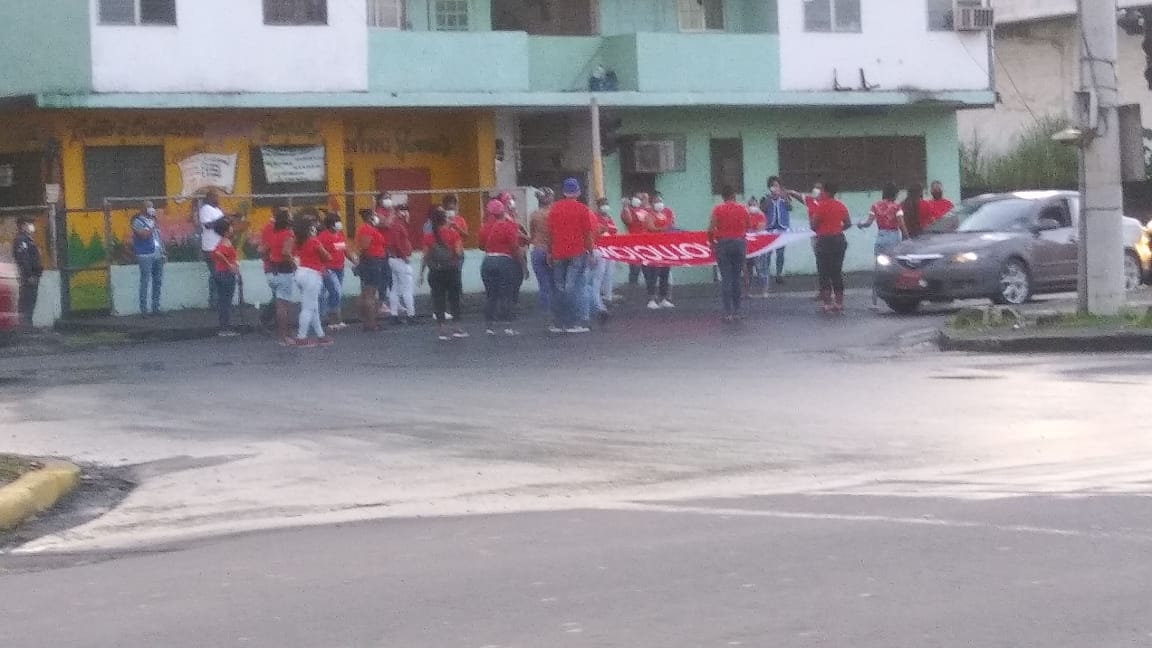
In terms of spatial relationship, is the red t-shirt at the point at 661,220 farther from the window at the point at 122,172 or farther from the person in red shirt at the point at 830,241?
the window at the point at 122,172

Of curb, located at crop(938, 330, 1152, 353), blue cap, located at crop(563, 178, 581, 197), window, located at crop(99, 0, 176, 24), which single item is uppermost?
window, located at crop(99, 0, 176, 24)

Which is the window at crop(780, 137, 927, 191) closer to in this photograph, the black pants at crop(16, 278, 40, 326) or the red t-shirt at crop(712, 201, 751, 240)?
the red t-shirt at crop(712, 201, 751, 240)

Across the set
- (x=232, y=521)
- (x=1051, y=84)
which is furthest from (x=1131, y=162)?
(x=1051, y=84)

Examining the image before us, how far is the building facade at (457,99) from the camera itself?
98.3ft

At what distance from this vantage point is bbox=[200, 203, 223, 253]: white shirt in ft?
93.3

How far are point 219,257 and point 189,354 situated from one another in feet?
11.3

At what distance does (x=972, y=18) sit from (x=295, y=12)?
45.2ft

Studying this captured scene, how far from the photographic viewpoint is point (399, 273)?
87.1 feet

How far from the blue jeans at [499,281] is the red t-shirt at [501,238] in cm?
9

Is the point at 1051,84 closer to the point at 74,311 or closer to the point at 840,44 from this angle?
the point at 840,44

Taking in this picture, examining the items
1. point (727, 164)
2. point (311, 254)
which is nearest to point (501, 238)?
point (311, 254)

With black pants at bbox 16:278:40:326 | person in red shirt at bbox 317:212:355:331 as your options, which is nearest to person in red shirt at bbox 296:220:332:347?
person in red shirt at bbox 317:212:355:331

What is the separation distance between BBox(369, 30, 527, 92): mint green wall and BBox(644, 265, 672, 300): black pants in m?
5.80

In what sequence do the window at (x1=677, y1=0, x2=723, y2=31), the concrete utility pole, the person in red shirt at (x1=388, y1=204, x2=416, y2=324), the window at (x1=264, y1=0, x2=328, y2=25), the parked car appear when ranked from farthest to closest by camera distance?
the window at (x1=677, y1=0, x2=723, y2=31) → the window at (x1=264, y1=0, x2=328, y2=25) → the person in red shirt at (x1=388, y1=204, x2=416, y2=324) → the parked car → the concrete utility pole
